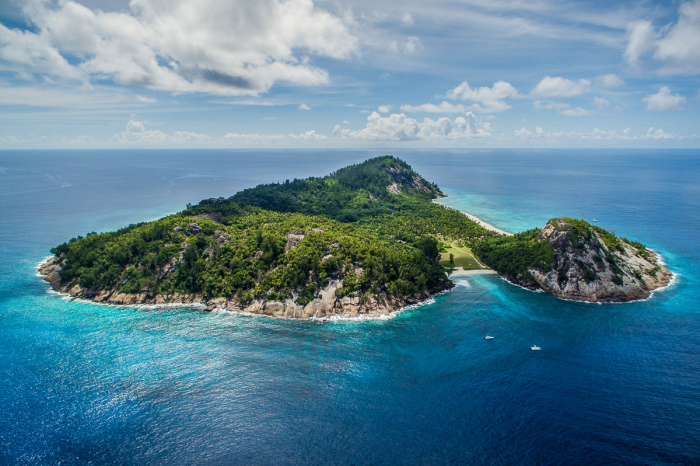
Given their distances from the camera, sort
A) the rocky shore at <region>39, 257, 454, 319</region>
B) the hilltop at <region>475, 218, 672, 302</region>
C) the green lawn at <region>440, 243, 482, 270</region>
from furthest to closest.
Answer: the green lawn at <region>440, 243, 482, 270</region> < the hilltop at <region>475, 218, 672, 302</region> < the rocky shore at <region>39, 257, 454, 319</region>

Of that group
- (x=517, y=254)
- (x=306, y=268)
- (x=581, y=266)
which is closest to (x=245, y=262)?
(x=306, y=268)

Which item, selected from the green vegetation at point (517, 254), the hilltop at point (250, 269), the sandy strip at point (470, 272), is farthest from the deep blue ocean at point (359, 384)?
the sandy strip at point (470, 272)

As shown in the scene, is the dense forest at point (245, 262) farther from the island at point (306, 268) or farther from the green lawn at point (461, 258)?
the green lawn at point (461, 258)

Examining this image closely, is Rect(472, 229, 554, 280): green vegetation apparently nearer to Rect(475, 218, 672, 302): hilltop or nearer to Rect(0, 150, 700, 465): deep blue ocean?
Rect(475, 218, 672, 302): hilltop

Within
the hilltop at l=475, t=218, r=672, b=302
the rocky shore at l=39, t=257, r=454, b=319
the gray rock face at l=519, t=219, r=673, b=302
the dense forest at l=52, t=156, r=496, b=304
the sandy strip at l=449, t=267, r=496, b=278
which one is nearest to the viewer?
the rocky shore at l=39, t=257, r=454, b=319

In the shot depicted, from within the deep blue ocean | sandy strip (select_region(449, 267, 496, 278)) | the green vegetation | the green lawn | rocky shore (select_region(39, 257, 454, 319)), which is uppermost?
the green vegetation

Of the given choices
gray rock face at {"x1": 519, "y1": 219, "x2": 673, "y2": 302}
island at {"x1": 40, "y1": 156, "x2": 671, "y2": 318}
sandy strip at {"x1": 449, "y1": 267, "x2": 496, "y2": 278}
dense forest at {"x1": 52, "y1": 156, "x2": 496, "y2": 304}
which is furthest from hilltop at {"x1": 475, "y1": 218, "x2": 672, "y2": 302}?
dense forest at {"x1": 52, "y1": 156, "x2": 496, "y2": 304}

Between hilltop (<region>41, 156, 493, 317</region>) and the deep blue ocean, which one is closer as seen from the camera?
the deep blue ocean
